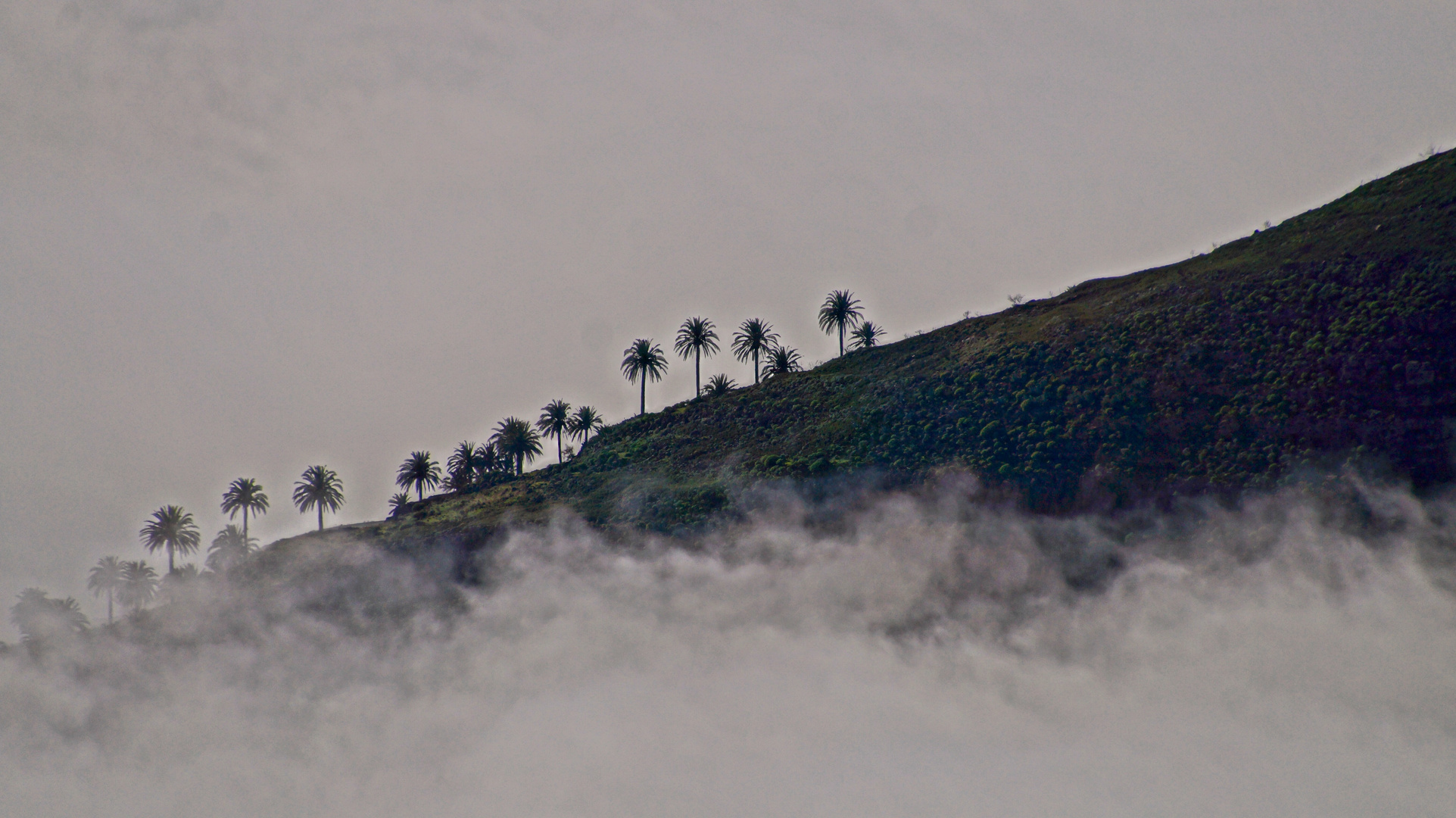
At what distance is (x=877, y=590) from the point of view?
417ft

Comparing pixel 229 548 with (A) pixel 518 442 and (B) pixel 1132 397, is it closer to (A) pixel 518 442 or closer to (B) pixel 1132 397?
(A) pixel 518 442

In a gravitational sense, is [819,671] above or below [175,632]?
below

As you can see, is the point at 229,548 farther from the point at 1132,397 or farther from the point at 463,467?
the point at 1132,397

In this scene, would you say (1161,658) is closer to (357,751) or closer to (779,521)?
(779,521)

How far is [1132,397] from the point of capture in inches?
4764

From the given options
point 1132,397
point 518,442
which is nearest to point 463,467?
point 518,442

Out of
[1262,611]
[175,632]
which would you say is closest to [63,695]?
[175,632]

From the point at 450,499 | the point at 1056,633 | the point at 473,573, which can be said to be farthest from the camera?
the point at 450,499

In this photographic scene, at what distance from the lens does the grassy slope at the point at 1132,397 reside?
109 meters

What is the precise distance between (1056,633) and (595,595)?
205 feet

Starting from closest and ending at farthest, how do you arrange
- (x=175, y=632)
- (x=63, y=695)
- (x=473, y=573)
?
(x=473, y=573) < (x=175, y=632) < (x=63, y=695)

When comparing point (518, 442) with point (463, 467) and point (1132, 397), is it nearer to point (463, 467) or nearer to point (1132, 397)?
point (463, 467)

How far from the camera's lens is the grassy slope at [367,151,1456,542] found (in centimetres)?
10862

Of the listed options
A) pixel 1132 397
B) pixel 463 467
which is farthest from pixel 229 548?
pixel 1132 397
